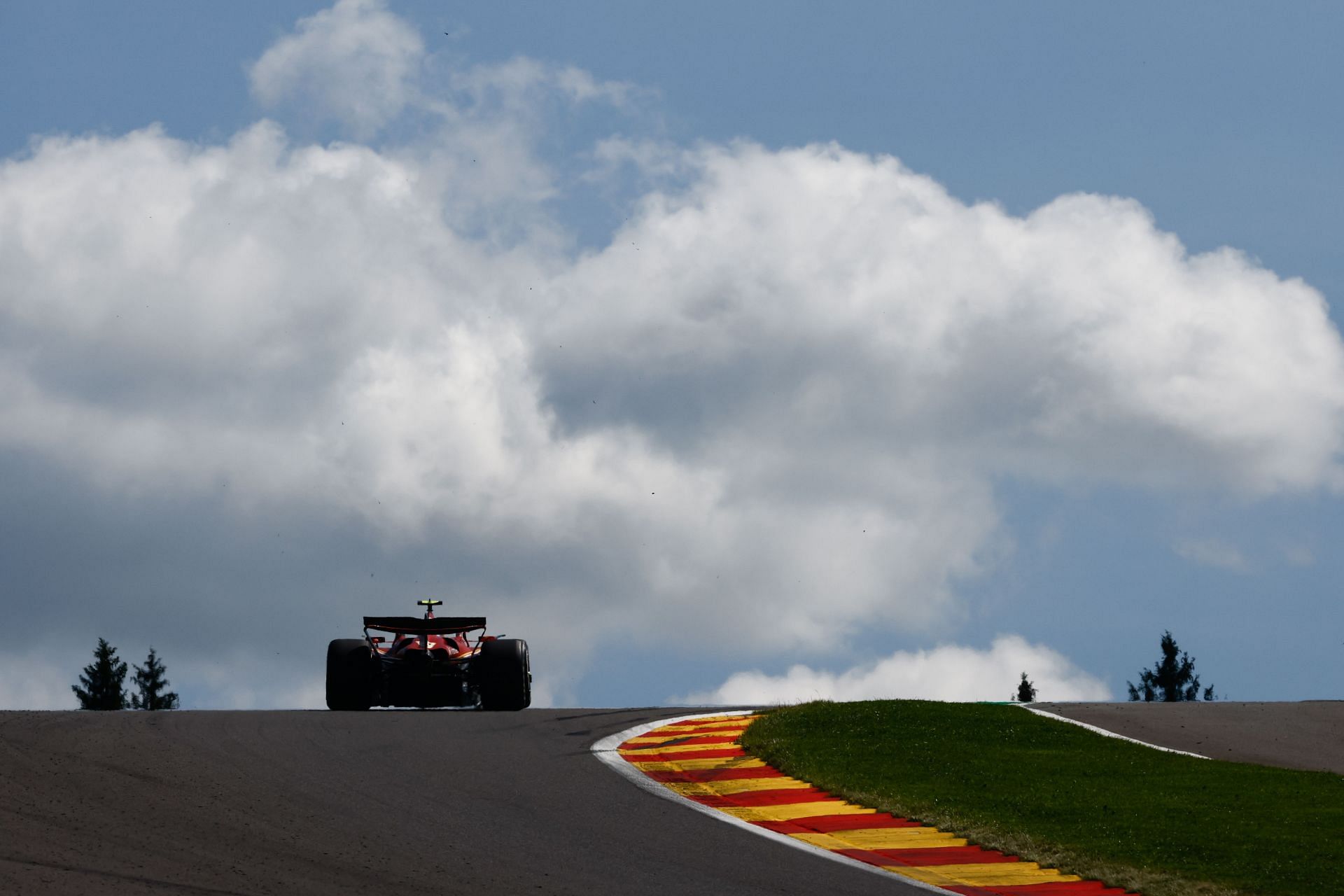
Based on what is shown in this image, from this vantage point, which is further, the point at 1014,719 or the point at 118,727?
the point at 1014,719

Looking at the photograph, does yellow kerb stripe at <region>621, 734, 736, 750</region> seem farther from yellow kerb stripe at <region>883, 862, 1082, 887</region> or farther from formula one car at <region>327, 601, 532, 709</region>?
yellow kerb stripe at <region>883, 862, 1082, 887</region>

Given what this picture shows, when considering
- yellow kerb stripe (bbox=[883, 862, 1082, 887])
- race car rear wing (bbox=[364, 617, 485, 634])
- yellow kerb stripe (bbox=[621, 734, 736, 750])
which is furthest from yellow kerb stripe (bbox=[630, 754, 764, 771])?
race car rear wing (bbox=[364, 617, 485, 634])

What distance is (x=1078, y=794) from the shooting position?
40.7 feet

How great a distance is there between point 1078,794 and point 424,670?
30.5ft

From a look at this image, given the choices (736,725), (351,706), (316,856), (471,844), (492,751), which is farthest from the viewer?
(351,706)

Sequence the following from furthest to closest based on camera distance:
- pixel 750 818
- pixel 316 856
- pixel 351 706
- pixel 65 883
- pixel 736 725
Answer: pixel 351 706
pixel 736 725
pixel 750 818
pixel 316 856
pixel 65 883

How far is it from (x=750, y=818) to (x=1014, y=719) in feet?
21.9

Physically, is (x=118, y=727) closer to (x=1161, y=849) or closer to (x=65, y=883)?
(x=65, y=883)

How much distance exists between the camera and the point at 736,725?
16.4m

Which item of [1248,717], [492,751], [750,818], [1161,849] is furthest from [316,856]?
[1248,717]

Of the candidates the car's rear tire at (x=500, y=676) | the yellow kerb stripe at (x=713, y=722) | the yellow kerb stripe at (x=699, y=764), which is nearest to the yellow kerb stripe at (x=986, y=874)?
the yellow kerb stripe at (x=699, y=764)

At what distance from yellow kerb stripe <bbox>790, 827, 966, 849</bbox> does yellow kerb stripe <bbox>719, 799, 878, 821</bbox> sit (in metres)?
0.54

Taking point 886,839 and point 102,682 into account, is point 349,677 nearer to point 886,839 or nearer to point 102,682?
point 886,839

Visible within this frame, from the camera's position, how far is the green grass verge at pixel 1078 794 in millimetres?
9828
